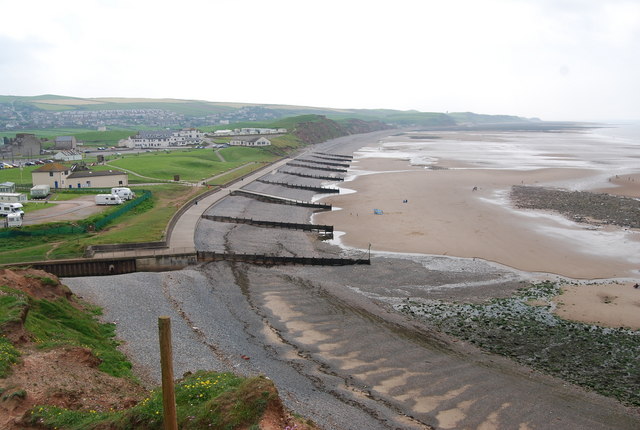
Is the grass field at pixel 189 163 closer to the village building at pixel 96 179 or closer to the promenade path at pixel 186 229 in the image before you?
the village building at pixel 96 179

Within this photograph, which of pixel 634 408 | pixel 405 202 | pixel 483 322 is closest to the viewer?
pixel 634 408

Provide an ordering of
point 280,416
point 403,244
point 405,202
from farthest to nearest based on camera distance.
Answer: point 405,202
point 403,244
point 280,416

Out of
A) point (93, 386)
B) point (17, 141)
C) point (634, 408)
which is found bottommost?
point (634, 408)

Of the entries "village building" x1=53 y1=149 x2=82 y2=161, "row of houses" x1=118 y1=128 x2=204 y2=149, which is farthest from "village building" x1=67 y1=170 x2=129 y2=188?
"row of houses" x1=118 y1=128 x2=204 y2=149

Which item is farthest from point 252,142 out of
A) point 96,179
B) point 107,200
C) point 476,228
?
point 476,228

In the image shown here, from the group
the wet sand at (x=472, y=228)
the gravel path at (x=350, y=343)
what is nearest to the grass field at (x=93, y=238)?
the gravel path at (x=350, y=343)

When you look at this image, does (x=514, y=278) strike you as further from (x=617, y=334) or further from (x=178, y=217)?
(x=178, y=217)

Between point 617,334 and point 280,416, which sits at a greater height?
point 280,416

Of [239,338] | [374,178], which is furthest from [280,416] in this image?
[374,178]
